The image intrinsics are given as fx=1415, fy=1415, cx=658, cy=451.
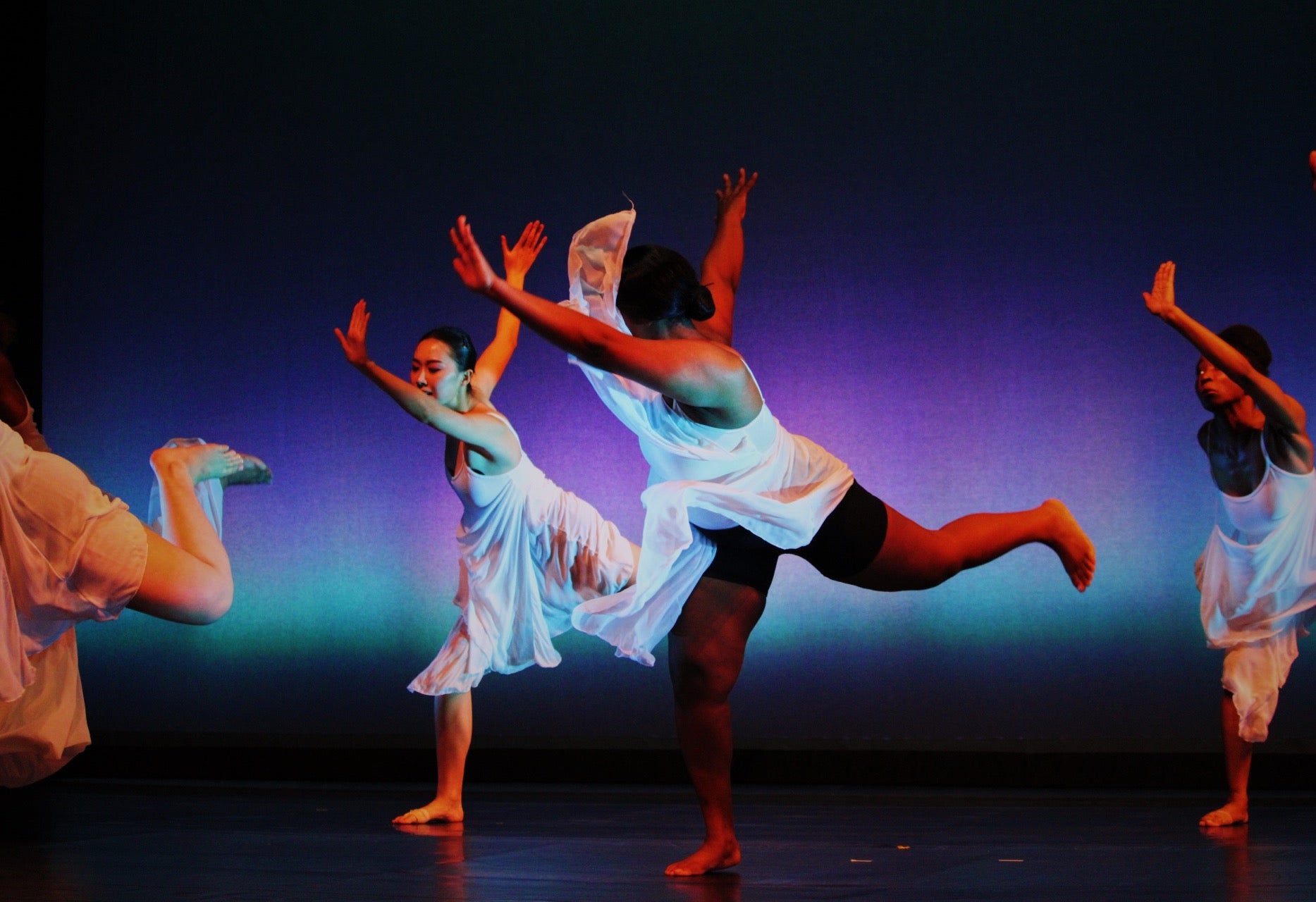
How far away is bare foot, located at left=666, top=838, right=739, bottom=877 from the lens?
A: 2.52 meters

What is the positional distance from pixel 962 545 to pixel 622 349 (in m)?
0.84

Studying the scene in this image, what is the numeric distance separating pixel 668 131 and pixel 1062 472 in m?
1.90

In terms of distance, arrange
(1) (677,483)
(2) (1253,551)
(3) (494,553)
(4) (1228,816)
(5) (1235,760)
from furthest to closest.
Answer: (3) (494,553), (2) (1253,551), (5) (1235,760), (4) (1228,816), (1) (677,483)

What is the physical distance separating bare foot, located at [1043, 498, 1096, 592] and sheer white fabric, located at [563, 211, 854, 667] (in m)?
0.54

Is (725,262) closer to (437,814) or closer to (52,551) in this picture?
(52,551)

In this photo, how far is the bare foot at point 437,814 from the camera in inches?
141

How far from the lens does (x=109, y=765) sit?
211 inches

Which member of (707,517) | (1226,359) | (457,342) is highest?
(457,342)

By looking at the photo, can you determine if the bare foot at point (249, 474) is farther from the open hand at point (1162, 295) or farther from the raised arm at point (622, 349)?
the open hand at point (1162, 295)

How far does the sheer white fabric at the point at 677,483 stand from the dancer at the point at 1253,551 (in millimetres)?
1400

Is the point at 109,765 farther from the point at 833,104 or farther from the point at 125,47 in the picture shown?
the point at 833,104

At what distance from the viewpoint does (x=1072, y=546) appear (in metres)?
2.90

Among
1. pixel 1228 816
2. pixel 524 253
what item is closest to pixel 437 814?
pixel 524 253

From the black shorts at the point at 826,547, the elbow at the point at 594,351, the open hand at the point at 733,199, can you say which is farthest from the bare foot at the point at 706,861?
the open hand at the point at 733,199
